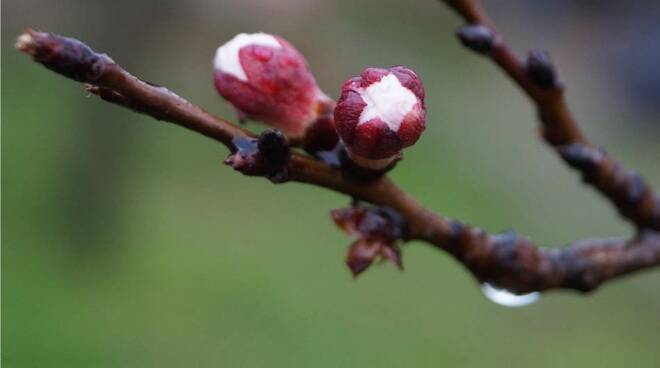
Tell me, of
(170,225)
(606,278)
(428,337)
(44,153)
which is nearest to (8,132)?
(44,153)

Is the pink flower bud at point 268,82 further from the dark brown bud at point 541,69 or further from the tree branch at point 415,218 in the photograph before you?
the dark brown bud at point 541,69

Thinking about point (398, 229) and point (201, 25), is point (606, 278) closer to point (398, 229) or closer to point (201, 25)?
point (398, 229)

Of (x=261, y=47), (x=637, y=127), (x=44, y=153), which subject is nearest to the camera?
(x=261, y=47)

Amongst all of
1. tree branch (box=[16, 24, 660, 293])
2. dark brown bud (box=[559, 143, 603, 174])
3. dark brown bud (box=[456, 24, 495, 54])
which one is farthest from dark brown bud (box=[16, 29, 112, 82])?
dark brown bud (box=[559, 143, 603, 174])

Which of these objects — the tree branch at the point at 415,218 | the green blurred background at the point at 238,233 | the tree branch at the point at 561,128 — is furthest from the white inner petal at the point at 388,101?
the green blurred background at the point at 238,233

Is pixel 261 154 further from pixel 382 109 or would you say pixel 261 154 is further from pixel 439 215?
pixel 439 215

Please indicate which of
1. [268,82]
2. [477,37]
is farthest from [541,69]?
[268,82]
